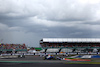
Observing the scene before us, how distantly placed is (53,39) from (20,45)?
22.4 meters

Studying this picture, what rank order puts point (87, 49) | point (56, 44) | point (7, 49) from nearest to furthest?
point (7, 49)
point (87, 49)
point (56, 44)

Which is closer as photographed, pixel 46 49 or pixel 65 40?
pixel 46 49

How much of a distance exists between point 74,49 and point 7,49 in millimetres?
39294

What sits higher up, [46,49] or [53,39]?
[53,39]

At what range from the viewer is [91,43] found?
341 feet

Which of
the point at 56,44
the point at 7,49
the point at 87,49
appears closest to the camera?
the point at 7,49

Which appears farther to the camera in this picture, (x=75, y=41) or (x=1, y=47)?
(x=75, y=41)

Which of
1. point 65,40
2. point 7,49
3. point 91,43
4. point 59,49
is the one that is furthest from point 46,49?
point 91,43

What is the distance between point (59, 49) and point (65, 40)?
1128 centimetres

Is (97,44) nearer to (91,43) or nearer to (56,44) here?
(91,43)

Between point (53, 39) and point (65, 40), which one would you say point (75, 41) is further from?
point (53, 39)

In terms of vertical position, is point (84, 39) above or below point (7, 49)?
above

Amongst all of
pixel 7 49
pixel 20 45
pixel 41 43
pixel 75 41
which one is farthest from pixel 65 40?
pixel 7 49

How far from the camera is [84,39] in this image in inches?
4114
